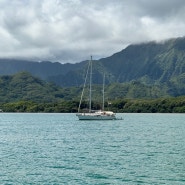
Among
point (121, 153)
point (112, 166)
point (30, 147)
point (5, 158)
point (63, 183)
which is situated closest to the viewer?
point (63, 183)

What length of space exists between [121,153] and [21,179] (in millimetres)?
20992

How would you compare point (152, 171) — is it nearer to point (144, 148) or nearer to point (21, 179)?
point (21, 179)

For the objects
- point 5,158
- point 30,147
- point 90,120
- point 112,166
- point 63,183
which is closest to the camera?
point 63,183

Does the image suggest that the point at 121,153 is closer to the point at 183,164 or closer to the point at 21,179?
the point at 183,164

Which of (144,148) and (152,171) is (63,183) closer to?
(152,171)

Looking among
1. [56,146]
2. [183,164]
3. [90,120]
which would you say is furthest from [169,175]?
[90,120]

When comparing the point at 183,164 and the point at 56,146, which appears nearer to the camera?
the point at 183,164

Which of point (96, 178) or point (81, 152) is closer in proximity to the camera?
point (96, 178)

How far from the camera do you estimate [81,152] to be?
58156 millimetres

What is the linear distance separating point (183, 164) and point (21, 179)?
62.4ft

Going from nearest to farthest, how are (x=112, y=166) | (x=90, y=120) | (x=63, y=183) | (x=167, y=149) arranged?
(x=63, y=183), (x=112, y=166), (x=167, y=149), (x=90, y=120)

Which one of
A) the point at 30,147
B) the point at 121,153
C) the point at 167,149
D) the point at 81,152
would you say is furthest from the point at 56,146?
the point at 167,149

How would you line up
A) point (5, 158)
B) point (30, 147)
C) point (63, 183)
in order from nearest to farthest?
1. point (63, 183)
2. point (5, 158)
3. point (30, 147)

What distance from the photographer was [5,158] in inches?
2060
